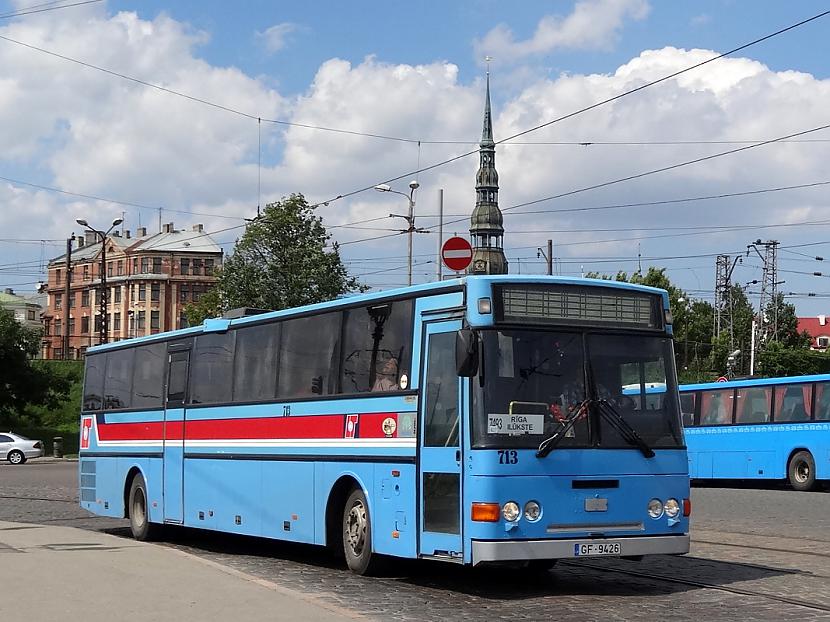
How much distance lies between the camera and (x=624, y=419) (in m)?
12.2

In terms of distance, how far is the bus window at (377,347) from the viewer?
13148 millimetres

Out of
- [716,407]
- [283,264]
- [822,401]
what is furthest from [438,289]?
[283,264]

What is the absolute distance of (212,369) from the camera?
17609mm

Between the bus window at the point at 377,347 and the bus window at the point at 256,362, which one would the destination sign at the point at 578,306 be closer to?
the bus window at the point at 377,347

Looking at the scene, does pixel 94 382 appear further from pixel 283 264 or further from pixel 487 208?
pixel 487 208

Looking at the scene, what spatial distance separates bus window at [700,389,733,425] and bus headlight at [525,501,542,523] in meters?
24.1

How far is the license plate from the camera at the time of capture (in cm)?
1176

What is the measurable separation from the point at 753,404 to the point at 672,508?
2255 centimetres

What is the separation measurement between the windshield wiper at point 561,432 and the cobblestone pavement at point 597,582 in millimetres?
1297

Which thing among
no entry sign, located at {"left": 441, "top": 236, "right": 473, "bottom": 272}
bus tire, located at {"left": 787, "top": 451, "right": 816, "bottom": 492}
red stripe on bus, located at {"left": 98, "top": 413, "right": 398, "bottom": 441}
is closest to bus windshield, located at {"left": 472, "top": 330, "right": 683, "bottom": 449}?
red stripe on bus, located at {"left": 98, "top": 413, "right": 398, "bottom": 441}

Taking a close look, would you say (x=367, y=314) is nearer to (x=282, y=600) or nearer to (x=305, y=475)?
(x=305, y=475)

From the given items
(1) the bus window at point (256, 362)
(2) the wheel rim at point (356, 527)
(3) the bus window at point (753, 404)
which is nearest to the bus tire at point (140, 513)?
(1) the bus window at point (256, 362)

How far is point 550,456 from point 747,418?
23616 mm

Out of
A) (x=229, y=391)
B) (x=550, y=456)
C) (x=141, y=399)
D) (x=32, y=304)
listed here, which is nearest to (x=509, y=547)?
(x=550, y=456)
